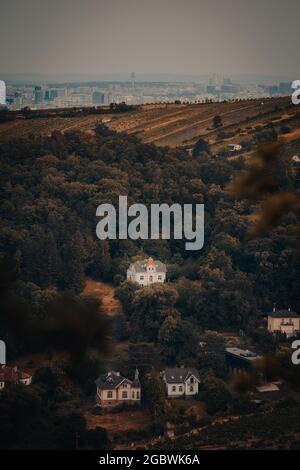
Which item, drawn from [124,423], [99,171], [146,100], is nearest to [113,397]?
[124,423]

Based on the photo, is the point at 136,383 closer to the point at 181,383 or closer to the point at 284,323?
the point at 181,383

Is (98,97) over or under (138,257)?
over

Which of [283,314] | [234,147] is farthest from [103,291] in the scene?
[234,147]

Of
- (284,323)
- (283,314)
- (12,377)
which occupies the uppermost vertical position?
(283,314)

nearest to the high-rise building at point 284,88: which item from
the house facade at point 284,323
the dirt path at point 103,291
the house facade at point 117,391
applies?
the dirt path at point 103,291

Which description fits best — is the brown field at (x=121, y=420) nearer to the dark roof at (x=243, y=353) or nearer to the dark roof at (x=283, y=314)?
the dark roof at (x=243, y=353)

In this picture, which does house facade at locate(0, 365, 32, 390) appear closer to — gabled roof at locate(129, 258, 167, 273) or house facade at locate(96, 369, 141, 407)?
house facade at locate(96, 369, 141, 407)
